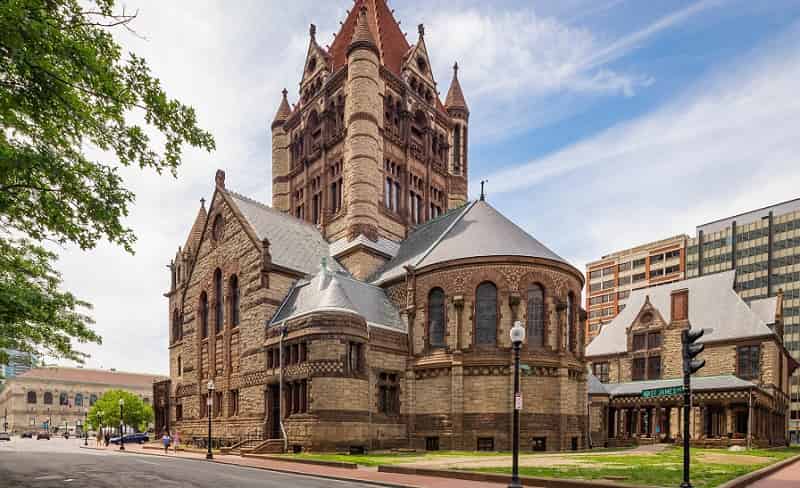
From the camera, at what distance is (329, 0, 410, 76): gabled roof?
172 feet

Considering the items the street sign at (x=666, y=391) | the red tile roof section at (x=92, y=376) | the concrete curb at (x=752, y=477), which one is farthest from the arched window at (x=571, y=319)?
the red tile roof section at (x=92, y=376)

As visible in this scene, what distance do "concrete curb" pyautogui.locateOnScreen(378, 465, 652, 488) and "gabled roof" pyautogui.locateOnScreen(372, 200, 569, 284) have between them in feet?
53.9

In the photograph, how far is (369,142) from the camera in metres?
46.2

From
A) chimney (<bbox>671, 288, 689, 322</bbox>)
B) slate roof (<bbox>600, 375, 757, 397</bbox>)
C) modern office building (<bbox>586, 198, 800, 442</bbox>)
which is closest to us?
slate roof (<bbox>600, 375, 757, 397</bbox>)

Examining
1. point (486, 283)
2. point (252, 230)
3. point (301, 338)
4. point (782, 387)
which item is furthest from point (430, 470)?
point (782, 387)

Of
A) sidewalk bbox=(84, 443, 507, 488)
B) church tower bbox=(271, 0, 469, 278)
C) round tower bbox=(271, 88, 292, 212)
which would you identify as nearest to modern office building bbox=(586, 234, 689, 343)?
church tower bbox=(271, 0, 469, 278)

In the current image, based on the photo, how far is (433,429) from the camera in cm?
3300

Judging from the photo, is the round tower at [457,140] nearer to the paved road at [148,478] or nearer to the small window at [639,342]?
the small window at [639,342]

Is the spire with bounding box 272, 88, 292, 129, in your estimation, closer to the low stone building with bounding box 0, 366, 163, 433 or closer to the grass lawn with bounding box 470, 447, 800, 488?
the grass lawn with bounding box 470, 447, 800, 488

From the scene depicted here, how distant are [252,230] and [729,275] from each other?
151 feet

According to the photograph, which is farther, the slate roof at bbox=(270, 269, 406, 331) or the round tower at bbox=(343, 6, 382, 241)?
the round tower at bbox=(343, 6, 382, 241)

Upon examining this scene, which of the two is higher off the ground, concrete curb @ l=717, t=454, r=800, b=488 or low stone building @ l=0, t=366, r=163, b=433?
concrete curb @ l=717, t=454, r=800, b=488

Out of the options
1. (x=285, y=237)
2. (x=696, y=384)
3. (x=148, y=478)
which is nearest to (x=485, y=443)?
(x=148, y=478)

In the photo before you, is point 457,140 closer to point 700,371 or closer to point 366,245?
point 366,245
